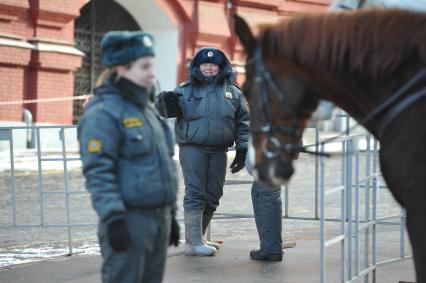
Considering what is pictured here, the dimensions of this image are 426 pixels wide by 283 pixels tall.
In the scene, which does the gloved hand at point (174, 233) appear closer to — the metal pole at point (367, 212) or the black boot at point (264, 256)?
the metal pole at point (367, 212)

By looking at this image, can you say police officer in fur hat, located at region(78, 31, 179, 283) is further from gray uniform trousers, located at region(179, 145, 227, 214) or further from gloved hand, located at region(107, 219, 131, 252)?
gray uniform trousers, located at region(179, 145, 227, 214)

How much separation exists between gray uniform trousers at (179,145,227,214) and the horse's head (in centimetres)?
391

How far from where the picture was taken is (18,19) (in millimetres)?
20125

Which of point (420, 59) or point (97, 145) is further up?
point (420, 59)

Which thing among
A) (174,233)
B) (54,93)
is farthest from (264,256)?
(54,93)

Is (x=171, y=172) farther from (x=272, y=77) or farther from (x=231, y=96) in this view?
(x=231, y=96)

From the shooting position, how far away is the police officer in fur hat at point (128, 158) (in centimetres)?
498

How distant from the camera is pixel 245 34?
5254 mm

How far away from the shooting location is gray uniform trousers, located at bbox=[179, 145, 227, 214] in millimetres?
9094

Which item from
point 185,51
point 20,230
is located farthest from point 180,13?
point 20,230

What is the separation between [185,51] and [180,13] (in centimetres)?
96

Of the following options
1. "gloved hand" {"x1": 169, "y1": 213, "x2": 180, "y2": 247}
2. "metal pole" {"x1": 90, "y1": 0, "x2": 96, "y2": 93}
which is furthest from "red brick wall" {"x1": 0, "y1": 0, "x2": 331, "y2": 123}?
"gloved hand" {"x1": 169, "y1": 213, "x2": 180, "y2": 247}

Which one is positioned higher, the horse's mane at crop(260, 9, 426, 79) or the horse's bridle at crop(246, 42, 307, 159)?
the horse's mane at crop(260, 9, 426, 79)

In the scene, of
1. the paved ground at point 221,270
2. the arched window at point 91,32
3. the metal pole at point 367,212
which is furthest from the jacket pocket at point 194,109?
the arched window at point 91,32
